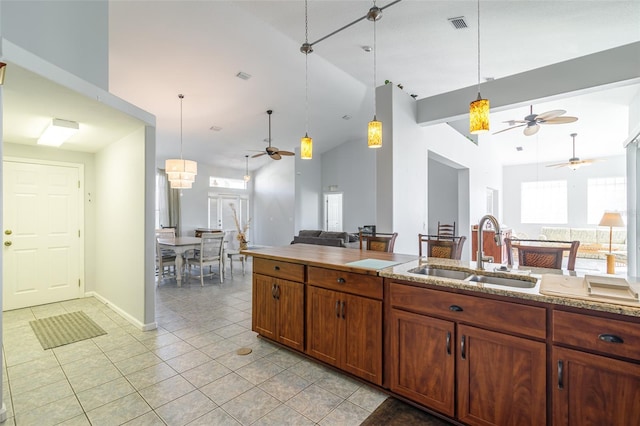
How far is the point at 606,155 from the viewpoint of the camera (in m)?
9.08

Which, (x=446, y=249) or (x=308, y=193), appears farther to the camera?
(x=308, y=193)

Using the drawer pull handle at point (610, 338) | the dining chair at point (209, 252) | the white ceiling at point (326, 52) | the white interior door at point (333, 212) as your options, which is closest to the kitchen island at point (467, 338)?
the drawer pull handle at point (610, 338)

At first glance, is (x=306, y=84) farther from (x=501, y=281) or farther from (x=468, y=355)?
(x=468, y=355)

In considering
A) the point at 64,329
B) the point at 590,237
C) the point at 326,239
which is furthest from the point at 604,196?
the point at 64,329

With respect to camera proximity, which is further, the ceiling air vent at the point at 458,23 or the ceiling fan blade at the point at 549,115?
the ceiling fan blade at the point at 549,115

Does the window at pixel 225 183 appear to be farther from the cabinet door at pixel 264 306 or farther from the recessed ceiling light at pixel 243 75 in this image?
the cabinet door at pixel 264 306

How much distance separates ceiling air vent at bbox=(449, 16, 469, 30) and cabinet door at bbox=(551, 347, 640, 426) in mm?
3467

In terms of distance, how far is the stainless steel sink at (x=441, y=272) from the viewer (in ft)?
6.98

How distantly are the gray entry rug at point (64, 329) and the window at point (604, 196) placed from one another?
1237 centimetres

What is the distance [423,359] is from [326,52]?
4359 millimetres

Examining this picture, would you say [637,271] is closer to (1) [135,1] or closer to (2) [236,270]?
(2) [236,270]

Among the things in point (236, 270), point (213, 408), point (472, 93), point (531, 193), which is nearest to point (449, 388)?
point (213, 408)

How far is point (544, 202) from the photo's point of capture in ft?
33.1

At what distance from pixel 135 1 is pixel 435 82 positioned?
453 centimetres
